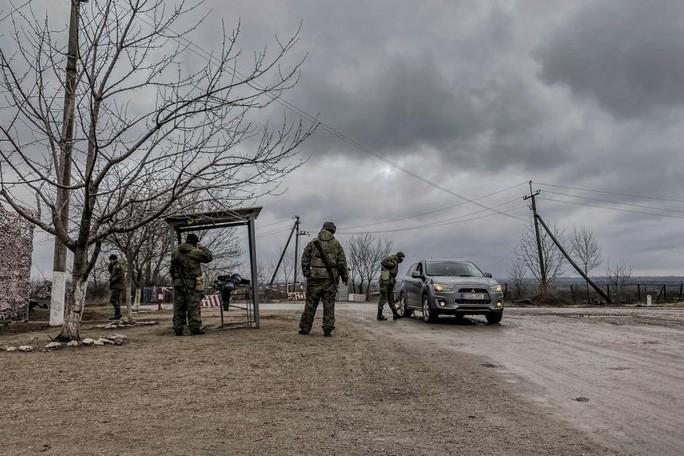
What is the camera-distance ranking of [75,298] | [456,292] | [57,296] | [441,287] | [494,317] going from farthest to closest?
1. [494,317]
2. [441,287]
3. [456,292]
4. [57,296]
5. [75,298]

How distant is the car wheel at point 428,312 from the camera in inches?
543

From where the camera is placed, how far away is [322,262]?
10.5 m

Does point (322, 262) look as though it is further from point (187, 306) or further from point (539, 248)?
point (539, 248)

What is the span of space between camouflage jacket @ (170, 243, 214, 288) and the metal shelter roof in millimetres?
681

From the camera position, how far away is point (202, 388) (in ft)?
19.7

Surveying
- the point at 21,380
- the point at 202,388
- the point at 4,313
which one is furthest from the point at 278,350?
the point at 4,313

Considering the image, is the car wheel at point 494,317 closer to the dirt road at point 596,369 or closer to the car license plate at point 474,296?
the dirt road at point 596,369

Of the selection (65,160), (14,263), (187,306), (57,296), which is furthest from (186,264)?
(14,263)

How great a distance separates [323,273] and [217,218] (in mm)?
2435

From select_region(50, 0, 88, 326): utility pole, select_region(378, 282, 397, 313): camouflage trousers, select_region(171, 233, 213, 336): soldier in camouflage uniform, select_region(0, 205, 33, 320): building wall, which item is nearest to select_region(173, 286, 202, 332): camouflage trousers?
select_region(171, 233, 213, 336): soldier in camouflage uniform

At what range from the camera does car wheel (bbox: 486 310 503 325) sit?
13762mm

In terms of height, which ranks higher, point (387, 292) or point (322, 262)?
point (322, 262)

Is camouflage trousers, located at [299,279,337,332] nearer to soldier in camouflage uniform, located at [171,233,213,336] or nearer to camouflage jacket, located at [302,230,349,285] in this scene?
camouflage jacket, located at [302,230,349,285]

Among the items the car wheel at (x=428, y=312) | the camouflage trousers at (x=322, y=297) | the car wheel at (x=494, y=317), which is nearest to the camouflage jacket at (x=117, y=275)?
the camouflage trousers at (x=322, y=297)
